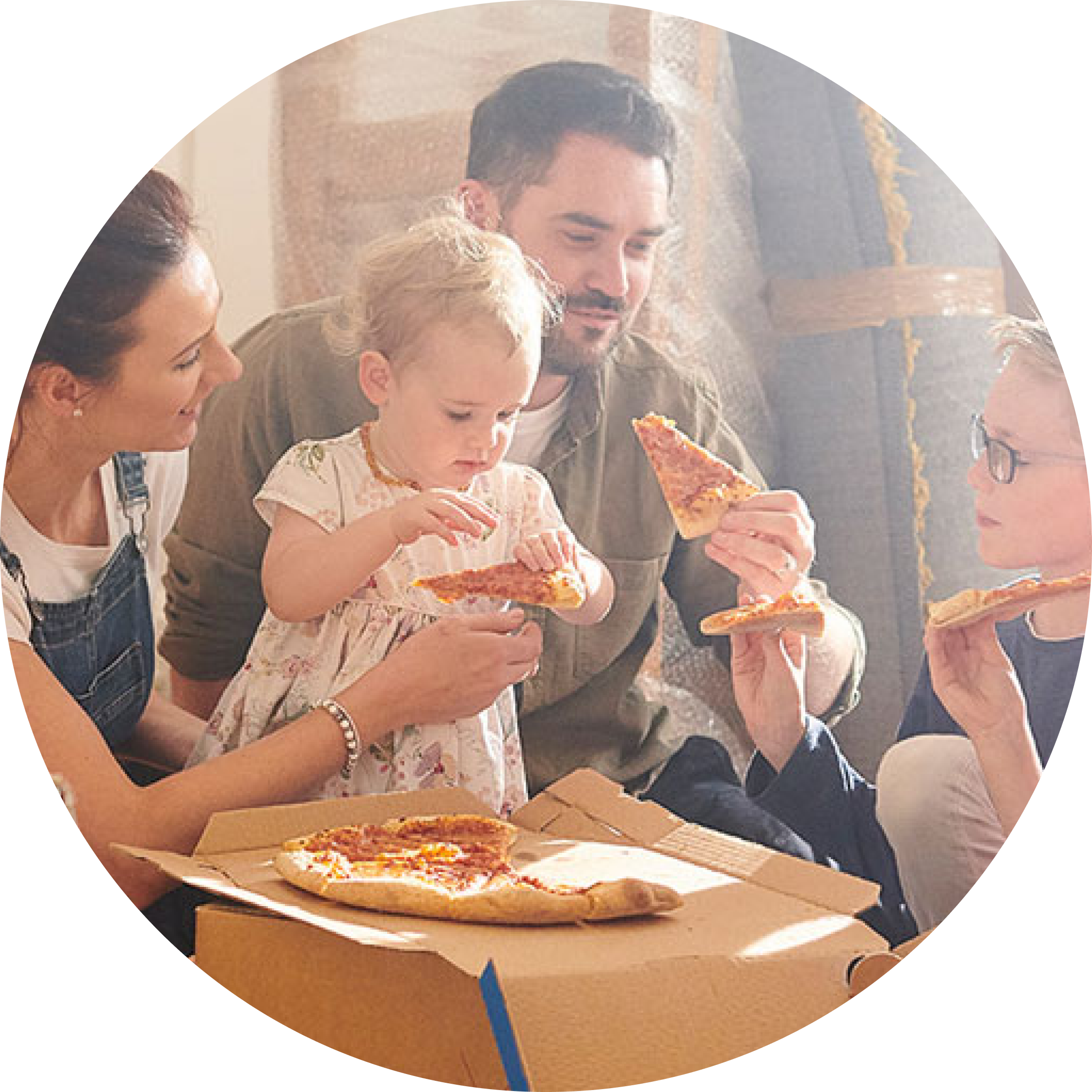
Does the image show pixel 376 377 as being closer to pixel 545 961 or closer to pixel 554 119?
pixel 554 119

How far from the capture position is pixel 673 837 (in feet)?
8.79

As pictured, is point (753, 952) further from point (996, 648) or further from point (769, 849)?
point (996, 648)

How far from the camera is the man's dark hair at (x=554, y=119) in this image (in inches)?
106

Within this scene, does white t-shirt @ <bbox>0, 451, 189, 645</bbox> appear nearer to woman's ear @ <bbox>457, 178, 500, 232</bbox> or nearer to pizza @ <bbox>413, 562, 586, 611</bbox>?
pizza @ <bbox>413, 562, 586, 611</bbox>

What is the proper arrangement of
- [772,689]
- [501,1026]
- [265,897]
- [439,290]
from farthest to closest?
[772,689]
[439,290]
[265,897]
[501,1026]

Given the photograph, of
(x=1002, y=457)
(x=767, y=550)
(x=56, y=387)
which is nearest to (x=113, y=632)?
(x=56, y=387)

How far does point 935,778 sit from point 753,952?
454mm

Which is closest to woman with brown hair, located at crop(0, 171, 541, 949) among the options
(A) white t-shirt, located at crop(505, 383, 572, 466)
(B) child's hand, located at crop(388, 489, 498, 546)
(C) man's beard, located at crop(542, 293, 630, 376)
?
(B) child's hand, located at crop(388, 489, 498, 546)

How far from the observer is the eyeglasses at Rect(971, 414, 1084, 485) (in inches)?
107

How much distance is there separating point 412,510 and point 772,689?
0.61 metres

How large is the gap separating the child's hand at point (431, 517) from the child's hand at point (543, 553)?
0.29 ft

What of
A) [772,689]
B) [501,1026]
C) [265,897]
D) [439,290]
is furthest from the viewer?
[772,689]

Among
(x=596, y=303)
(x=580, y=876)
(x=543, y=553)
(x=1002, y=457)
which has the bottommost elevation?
(x=580, y=876)

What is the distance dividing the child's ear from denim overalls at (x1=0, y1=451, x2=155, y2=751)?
0.36m
